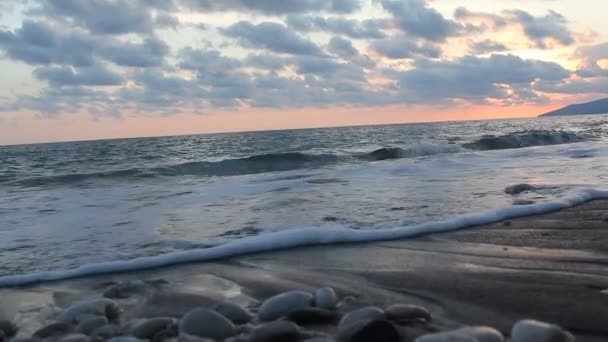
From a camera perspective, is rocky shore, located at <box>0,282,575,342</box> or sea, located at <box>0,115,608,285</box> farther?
sea, located at <box>0,115,608,285</box>

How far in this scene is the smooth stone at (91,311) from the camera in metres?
2.31

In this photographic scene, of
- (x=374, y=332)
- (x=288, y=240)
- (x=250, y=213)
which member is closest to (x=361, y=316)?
(x=374, y=332)

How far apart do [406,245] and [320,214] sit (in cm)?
151

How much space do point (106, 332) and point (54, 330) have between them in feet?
0.88

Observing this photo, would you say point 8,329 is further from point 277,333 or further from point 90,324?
point 277,333

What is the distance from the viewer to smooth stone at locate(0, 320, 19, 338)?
7.29 ft

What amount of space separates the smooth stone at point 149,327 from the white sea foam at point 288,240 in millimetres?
1314

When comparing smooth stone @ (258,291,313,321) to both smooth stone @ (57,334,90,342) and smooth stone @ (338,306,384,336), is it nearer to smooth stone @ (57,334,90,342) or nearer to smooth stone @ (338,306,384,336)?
smooth stone @ (338,306,384,336)

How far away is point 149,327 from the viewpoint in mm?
2070

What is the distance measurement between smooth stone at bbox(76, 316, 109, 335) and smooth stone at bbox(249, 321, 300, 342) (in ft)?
2.36

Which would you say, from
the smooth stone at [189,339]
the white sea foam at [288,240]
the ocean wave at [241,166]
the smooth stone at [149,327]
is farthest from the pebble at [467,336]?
the ocean wave at [241,166]

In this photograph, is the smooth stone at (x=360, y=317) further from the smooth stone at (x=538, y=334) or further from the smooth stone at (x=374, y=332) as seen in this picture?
the smooth stone at (x=538, y=334)

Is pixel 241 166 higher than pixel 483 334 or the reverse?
the reverse

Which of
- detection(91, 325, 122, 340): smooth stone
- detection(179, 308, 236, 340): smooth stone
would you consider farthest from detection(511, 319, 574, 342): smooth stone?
detection(91, 325, 122, 340): smooth stone
